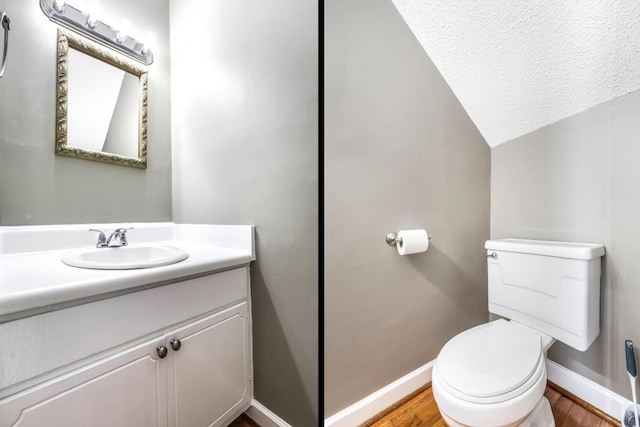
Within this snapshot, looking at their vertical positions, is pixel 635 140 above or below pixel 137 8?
below

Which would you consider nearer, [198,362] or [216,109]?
[198,362]

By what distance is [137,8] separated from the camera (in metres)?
1.26

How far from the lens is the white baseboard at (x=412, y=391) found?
0.95 m

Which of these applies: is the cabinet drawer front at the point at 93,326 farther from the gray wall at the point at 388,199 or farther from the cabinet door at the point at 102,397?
the gray wall at the point at 388,199

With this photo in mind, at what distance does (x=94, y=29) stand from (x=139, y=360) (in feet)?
4.67

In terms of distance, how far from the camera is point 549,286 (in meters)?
1.04

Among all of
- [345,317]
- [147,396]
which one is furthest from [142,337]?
[345,317]

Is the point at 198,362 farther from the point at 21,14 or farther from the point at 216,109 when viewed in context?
the point at 21,14

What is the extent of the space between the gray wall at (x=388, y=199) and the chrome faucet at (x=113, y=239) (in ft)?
3.13

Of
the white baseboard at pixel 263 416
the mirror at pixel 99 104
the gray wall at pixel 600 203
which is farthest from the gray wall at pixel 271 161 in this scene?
the gray wall at pixel 600 203

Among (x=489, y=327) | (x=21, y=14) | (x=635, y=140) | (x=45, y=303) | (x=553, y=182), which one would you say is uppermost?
(x=21, y=14)

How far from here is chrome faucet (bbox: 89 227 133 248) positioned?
1.06 metres

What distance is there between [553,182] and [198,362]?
1.51 meters

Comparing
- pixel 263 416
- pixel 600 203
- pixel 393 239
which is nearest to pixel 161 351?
pixel 263 416
